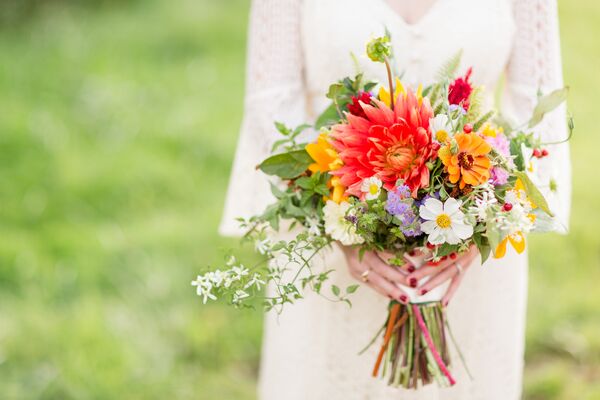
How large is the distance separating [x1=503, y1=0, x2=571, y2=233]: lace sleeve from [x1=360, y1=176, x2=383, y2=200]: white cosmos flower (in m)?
0.64

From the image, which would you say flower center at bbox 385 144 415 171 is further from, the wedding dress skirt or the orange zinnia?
the wedding dress skirt

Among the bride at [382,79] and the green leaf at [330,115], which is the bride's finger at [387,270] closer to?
the bride at [382,79]

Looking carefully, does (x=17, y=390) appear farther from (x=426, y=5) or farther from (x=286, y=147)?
(x=426, y=5)

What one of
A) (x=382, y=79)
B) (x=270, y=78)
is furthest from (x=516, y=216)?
(x=270, y=78)

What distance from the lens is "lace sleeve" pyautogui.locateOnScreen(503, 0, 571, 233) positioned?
219cm

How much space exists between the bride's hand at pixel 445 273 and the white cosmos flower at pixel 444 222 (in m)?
0.27

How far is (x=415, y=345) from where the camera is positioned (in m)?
2.02

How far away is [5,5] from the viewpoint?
691cm

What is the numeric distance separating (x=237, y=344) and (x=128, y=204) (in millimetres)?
1246

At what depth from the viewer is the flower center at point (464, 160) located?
1678mm

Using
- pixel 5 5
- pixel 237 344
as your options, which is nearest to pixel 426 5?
pixel 237 344

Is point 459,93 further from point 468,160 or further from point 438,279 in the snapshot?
point 438,279

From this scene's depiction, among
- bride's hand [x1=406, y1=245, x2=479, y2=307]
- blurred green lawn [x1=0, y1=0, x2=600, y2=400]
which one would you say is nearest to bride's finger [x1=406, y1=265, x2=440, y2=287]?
bride's hand [x1=406, y1=245, x2=479, y2=307]

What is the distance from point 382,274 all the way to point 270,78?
617 millimetres
